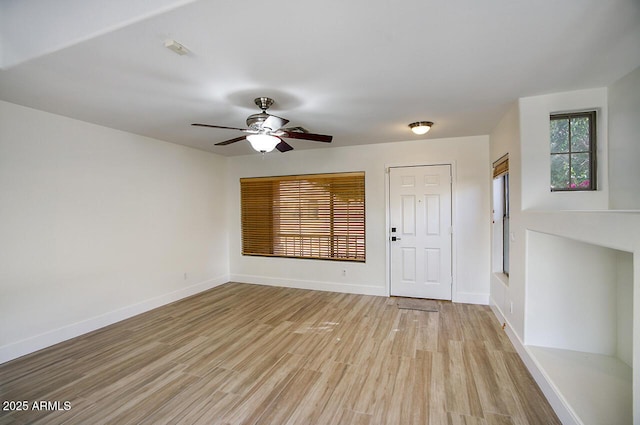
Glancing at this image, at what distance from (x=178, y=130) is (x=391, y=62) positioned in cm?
299

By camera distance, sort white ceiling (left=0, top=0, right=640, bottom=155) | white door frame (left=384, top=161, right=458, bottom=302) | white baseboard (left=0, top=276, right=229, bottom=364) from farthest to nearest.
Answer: white door frame (left=384, top=161, right=458, bottom=302)
white baseboard (left=0, top=276, right=229, bottom=364)
white ceiling (left=0, top=0, right=640, bottom=155)

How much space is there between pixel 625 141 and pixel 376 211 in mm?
2928

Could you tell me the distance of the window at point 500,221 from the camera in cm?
385

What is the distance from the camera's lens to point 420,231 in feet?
14.9

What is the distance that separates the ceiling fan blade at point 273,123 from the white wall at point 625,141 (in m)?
2.93

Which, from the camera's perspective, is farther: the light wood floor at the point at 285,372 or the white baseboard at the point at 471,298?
the white baseboard at the point at 471,298

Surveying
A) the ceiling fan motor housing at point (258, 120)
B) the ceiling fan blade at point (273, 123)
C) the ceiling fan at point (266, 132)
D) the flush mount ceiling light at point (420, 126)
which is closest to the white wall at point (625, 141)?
the flush mount ceiling light at point (420, 126)

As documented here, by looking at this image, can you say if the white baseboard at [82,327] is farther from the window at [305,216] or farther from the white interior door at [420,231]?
the white interior door at [420,231]

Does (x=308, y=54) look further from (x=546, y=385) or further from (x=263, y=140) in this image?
(x=546, y=385)

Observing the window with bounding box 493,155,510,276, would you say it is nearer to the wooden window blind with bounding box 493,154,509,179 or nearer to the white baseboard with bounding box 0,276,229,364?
the wooden window blind with bounding box 493,154,509,179

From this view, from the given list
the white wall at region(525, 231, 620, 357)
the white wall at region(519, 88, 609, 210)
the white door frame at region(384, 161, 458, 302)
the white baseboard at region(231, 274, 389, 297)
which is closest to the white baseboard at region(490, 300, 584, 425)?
the white wall at region(525, 231, 620, 357)

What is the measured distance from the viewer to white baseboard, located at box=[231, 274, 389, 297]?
15.6 ft

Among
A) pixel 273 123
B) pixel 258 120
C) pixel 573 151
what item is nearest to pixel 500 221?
pixel 573 151

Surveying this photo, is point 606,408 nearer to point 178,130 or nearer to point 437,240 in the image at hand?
point 437,240
